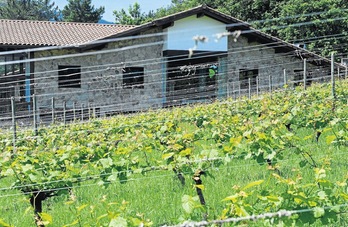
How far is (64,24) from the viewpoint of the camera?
1593 centimetres

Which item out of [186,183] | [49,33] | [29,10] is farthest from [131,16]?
[186,183]

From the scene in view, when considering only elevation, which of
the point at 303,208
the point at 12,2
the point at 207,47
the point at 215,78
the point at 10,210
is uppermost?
the point at 12,2

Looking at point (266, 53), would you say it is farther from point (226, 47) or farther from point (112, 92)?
point (112, 92)

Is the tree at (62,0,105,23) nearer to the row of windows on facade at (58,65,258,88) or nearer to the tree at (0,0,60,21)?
the tree at (0,0,60,21)

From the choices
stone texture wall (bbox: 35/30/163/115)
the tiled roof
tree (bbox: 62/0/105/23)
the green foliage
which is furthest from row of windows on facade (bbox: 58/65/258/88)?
tree (bbox: 62/0/105/23)

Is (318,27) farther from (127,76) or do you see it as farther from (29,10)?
(29,10)

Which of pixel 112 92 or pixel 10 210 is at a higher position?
pixel 112 92

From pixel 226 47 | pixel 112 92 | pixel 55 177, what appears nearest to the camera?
pixel 55 177

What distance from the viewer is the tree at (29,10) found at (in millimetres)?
38812

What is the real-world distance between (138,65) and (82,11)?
85.7ft

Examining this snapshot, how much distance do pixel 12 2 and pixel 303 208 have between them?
135ft

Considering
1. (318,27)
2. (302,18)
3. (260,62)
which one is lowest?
(260,62)

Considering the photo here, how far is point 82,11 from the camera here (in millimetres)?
37781

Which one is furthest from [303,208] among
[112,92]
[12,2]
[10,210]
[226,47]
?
[12,2]
